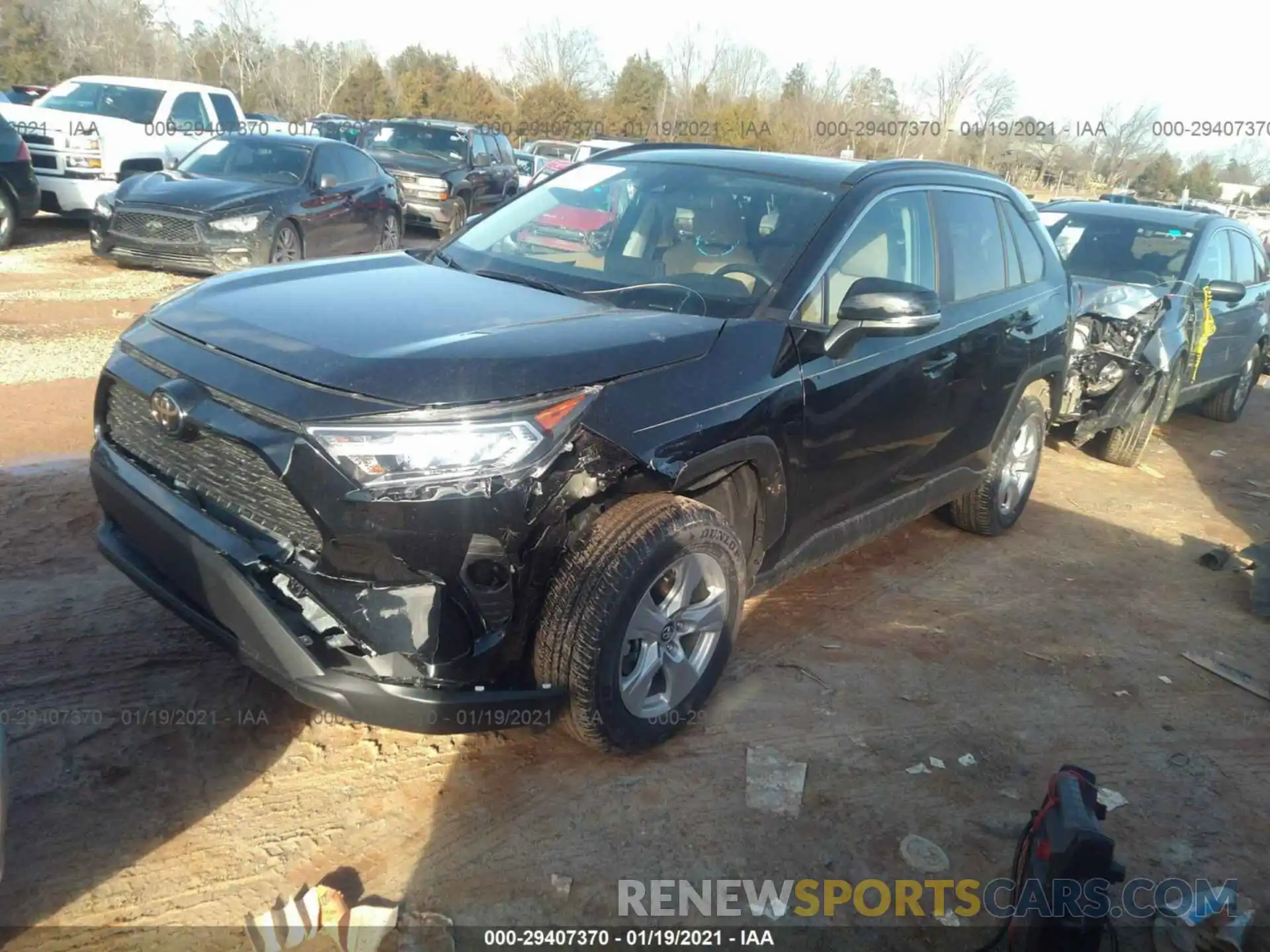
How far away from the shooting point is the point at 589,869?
107 inches

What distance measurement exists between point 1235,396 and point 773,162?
24.3 feet

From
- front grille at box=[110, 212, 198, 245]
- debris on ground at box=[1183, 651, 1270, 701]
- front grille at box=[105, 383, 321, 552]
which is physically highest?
front grille at box=[105, 383, 321, 552]

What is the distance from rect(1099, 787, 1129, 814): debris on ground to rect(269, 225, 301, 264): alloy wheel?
28.7 feet

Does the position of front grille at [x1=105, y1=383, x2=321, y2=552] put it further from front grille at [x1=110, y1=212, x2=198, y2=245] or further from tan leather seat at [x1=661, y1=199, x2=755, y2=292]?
front grille at [x1=110, y1=212, x2=198, y2=245]

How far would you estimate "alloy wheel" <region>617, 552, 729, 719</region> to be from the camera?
2.99 meters

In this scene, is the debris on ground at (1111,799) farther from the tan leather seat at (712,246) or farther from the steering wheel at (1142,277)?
the steering wheel at (1142,277)

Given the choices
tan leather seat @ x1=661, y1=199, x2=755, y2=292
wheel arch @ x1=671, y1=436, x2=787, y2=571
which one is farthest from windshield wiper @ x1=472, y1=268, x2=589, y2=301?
wheel arch @ x1=671, y1=436, x2=787, y2=571

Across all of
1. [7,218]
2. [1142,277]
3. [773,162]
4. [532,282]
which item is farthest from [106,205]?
[1142,277]

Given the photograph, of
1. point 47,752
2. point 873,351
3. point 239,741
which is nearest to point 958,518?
point 873,351

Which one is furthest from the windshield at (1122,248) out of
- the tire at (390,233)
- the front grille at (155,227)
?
the front grille at (155,227)

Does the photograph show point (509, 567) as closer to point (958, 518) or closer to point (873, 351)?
point (873, 351)

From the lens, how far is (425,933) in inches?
97.1

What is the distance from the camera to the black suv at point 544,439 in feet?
8.27

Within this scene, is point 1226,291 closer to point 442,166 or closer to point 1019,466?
point 1019,466
